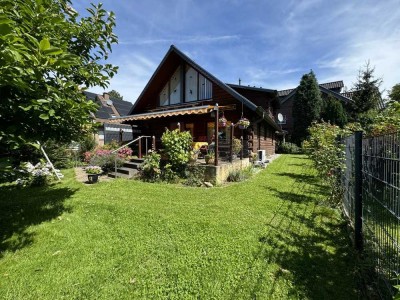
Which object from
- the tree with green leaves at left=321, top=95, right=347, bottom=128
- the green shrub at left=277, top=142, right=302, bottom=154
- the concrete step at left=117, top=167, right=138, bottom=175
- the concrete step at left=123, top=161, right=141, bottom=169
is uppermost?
the tree with green leaves at left=321, top=95, right=347, bottom=128

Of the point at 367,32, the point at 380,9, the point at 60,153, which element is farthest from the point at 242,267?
the point at 60,153

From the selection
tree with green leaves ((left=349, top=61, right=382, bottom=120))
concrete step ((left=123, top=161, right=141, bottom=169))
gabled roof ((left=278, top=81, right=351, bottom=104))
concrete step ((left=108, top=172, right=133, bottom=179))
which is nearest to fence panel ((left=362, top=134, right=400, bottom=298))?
concrete step ((left=108, top=172, right=133, bottom=179))

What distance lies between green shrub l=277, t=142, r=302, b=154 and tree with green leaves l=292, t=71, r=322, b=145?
1458 millimetres

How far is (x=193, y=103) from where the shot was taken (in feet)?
49.7

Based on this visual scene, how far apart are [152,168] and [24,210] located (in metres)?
4.39

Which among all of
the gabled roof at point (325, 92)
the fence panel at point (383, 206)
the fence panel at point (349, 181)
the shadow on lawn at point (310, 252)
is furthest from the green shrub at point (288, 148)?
the fence panel at point (383, 206)

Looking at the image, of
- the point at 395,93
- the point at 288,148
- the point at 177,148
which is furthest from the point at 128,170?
the point at 395,93

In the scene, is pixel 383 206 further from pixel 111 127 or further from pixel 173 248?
pixel 111 127

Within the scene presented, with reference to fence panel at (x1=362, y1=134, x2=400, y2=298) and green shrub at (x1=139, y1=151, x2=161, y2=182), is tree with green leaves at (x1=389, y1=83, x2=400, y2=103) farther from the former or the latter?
fence panel at (x1=362, y1=134, x2=400, y2=298)

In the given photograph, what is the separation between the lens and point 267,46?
14.7m

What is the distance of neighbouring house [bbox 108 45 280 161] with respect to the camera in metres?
13.3

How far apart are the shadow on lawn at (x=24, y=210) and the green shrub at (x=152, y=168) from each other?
113 inches

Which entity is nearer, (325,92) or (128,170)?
(128,170)

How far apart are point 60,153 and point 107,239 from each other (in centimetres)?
1191
